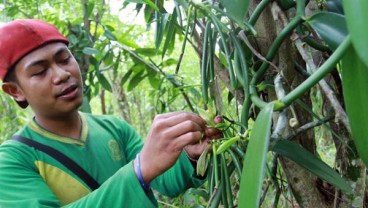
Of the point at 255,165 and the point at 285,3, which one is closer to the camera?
the point at 255,165

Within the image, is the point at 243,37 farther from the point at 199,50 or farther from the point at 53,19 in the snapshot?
the point at 53,19

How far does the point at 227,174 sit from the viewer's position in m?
0.47

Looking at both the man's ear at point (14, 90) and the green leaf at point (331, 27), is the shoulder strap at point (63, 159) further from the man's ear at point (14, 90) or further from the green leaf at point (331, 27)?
A: the green leaf at point (331, 27)

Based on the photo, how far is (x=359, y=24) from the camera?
227 mm

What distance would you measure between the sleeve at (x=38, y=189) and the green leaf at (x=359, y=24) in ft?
1.44

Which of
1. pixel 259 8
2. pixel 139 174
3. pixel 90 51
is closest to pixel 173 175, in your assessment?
pixel 139 174

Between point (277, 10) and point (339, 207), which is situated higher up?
point (277, 10)

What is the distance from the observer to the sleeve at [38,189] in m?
0.64

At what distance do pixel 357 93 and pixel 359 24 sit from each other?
0.31ft

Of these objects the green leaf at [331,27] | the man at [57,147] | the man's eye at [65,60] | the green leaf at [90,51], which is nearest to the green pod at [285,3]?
the green leaf at [331,27]

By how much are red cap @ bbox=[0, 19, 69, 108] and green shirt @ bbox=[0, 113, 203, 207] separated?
5.5 inches

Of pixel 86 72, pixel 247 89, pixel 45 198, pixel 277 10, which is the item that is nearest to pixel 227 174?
pixel 247 89

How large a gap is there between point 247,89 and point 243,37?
0.33 ft

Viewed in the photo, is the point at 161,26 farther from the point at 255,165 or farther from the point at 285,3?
the point at 255,165
